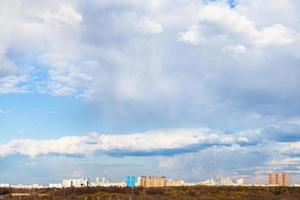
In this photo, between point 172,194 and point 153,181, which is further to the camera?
point 153,181

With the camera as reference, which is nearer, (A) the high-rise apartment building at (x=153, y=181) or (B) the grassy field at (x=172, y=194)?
(B) the grassy field at (x=172, y=194)

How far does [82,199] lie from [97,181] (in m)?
41.9

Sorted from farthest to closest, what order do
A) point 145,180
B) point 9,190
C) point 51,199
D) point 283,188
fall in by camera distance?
1. point 145,180
2. point 9,190
3. point 283,188
4. point 51,199

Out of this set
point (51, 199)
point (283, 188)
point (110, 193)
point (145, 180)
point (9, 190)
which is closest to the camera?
point (51, 199)

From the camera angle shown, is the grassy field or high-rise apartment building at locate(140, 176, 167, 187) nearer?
the grassy field

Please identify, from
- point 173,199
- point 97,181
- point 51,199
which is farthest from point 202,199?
point 97,181

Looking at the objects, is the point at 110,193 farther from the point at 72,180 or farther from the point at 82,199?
the point at 72,180

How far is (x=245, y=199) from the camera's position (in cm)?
7881

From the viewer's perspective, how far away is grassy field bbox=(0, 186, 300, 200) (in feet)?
257

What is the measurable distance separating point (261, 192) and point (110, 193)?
93.5 feet

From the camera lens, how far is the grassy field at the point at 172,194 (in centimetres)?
7831

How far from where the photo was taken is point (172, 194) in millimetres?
82562

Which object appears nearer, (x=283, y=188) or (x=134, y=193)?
(x=134, y=193)

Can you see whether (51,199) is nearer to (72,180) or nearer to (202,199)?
(202,199)
